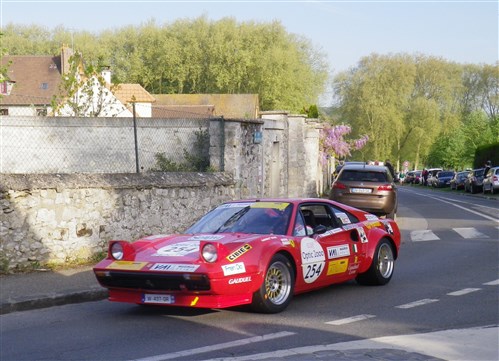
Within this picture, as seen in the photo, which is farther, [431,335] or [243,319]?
[243,319]

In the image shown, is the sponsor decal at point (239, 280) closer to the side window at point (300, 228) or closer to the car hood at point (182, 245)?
the car hood at point (182, 245)

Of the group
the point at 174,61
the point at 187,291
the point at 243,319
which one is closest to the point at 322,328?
the point at 243,319

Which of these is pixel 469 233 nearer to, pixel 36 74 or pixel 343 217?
pixel 343 217

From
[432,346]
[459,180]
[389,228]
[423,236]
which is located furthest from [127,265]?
[459,180]

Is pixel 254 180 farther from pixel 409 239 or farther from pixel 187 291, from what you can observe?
pixel 187 291

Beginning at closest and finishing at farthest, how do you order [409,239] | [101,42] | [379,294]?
[379,294]
[409,239]
[101,42]

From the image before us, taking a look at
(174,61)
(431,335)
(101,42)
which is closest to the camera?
(431,335)

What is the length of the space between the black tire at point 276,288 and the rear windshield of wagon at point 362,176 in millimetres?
13970

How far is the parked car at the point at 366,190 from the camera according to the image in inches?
892

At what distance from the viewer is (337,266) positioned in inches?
402

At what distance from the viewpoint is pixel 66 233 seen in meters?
12.9

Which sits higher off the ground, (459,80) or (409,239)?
(459,80)

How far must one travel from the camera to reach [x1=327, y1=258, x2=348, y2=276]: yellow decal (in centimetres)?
1006

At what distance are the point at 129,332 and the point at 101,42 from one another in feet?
237
